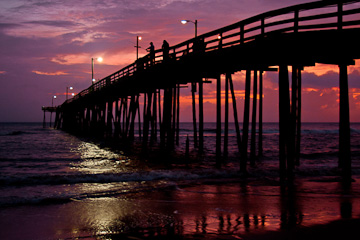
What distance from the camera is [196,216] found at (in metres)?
6.86

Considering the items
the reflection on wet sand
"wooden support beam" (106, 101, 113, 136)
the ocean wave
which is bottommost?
the ocean wave

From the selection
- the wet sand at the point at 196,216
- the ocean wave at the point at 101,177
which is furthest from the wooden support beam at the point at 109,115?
the wet sand at the point at 196,216

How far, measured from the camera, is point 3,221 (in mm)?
6688

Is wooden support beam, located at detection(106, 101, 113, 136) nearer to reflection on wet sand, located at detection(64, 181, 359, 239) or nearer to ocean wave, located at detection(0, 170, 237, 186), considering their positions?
ocean wave, located at detection(0, 170, 237, 186)

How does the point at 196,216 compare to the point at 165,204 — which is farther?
the point at 165,204

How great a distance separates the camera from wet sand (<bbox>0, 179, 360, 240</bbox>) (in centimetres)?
584

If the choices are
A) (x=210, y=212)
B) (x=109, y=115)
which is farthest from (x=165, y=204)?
(x=109, y=115)

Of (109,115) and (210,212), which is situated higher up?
(109,115)

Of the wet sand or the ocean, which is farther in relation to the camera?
the ocean

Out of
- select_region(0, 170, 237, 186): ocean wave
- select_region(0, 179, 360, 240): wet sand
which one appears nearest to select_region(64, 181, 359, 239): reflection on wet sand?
select_region(0, 179, 360, 240): wet sand

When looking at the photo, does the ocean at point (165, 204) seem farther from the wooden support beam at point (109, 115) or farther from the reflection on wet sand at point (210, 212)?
the wooden support beam at point (109, 115)

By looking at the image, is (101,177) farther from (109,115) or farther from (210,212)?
(109,115)

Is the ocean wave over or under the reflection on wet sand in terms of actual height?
under

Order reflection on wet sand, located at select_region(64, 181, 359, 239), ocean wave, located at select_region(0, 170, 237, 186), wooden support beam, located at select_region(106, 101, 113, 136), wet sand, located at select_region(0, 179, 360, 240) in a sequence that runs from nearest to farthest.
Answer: wet sand, located at select_region(0, 179, 360, 240)
reflection on wet sand, located at select_region(64, 181, 359, 239)
ocean wave, located at select_region(0, 170, 237, 186)
wooden support beam, located at select_region(106, 101, 113, 136)
